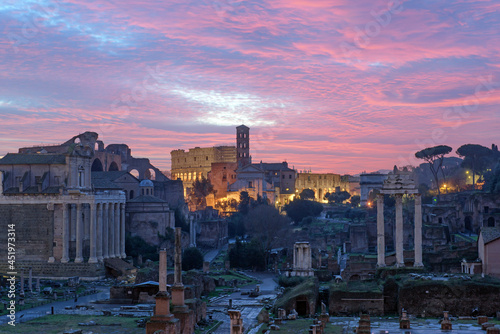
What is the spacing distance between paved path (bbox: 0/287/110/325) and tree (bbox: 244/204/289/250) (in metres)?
22.8

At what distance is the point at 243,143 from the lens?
121m

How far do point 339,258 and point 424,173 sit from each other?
90.4 m

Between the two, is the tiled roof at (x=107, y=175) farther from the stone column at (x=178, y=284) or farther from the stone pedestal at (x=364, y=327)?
the stone pedestal at (x=364, y=327)

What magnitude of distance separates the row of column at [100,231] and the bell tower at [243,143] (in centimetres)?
6597

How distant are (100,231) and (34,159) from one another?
7.13m

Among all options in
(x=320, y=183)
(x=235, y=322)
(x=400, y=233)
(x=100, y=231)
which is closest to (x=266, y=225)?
(x=100, y=231)

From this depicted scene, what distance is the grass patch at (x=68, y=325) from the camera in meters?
25.8

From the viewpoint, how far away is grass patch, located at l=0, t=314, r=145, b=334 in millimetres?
25828

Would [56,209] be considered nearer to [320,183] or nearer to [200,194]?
[200,194]

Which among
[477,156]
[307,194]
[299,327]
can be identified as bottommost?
[299,327]

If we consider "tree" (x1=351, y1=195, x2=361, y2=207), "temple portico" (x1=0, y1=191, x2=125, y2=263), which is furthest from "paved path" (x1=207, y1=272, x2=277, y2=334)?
"tree" (x1=351, y1=195, x2=361, y2=207)

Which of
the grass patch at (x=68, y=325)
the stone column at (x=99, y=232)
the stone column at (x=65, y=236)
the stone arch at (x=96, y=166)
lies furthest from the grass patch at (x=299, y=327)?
the stone arch at (x=96, y=166)

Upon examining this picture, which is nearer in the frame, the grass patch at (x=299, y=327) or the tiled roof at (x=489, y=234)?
the grass patch at (x=299, y=327)

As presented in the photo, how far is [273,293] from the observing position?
131 feet
